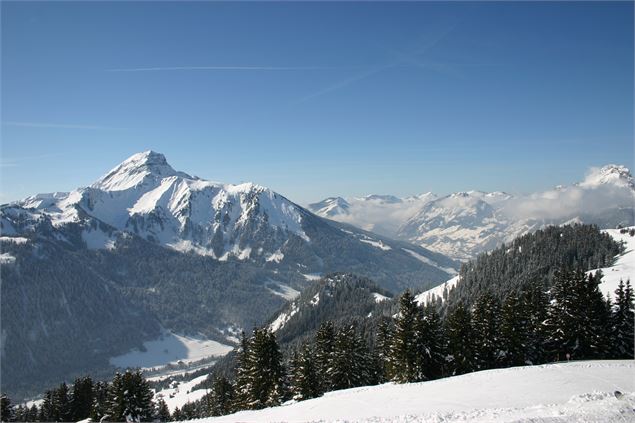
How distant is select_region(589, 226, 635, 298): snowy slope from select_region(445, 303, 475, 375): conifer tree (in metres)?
72.6

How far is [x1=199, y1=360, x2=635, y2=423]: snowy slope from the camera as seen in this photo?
27156mm

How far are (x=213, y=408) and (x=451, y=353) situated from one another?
48.8 m

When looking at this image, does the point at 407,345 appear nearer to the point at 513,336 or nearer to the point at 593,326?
the point at 513,336

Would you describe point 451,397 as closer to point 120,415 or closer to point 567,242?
point 120,415

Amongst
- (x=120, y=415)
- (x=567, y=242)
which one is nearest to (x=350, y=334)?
(x=120, y=415)

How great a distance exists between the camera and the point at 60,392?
80.4 meters

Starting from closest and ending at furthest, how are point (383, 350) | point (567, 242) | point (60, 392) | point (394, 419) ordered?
point (394, 419) < point (383, 350) < point (60, 392) < point (567, 242)

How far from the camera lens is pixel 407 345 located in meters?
55.2

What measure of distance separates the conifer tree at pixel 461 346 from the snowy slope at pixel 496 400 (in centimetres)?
1144

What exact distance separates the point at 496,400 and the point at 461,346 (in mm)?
24240

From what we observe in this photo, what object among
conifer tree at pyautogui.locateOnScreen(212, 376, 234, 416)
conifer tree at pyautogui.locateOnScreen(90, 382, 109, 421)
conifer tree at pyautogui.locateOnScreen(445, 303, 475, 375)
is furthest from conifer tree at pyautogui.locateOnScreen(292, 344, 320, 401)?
conifer tree at pyautogui.locateOnScreen(90, 382, 109, 421)

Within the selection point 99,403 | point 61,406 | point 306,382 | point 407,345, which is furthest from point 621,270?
point 61,406

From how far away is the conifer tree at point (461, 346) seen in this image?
189 ft

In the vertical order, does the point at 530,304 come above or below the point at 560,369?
above
